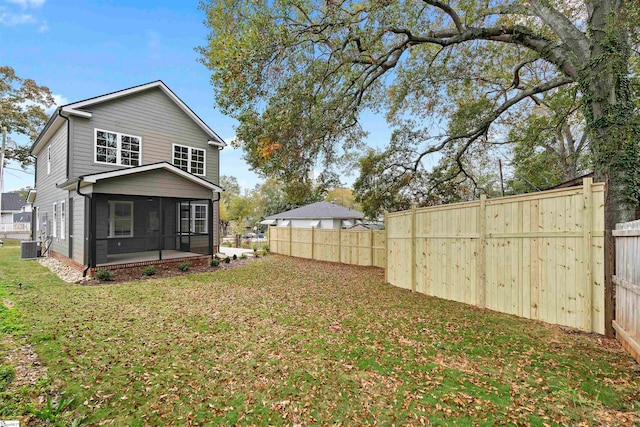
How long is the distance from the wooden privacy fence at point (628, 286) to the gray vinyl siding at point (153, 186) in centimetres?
1225

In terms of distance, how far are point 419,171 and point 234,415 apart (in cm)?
1008

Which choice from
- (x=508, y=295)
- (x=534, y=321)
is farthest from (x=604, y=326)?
(x=508, y=295)

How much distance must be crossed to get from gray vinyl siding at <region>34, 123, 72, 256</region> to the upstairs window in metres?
1.27

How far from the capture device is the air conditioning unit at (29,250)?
44.1 ft

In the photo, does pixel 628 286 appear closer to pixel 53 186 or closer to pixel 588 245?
pixel 588 245

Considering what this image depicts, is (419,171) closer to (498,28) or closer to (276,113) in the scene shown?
(498,28)

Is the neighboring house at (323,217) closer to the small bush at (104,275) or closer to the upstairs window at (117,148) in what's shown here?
the upstairs window at (117,148)

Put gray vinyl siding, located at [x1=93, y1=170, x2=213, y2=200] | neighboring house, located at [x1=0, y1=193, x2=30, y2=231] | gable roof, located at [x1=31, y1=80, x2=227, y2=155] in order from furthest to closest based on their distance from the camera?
neighboring house, located at [x1=0, y1=193, x2=30, y2=231] < gable roof, located at [x1=31, y1=80, x2=227, y2=155] < gray vinyl siding, located at [x1=93, y1=170, x2=213, y2=200]

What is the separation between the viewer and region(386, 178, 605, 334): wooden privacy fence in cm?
445

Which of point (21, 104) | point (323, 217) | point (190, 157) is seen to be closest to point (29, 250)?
point (190, 157)

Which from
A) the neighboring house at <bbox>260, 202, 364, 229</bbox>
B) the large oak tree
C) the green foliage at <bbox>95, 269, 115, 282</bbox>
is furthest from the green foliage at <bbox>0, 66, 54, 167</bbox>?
the large oak tree

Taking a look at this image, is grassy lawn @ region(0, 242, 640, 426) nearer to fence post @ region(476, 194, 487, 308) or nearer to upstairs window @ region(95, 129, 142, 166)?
fence post @ region(476, 194, 487, 308)

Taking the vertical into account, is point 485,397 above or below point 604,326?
below

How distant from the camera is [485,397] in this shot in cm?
304
